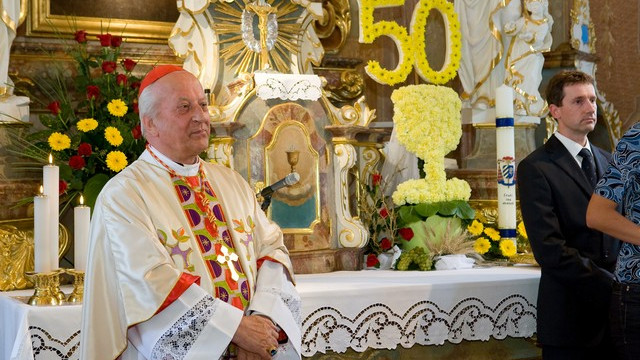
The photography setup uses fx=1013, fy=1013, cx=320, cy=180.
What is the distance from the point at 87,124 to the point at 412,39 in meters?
2.22

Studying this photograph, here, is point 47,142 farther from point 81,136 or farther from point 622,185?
point 622,185

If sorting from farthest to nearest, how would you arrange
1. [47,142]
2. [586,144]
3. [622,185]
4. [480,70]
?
[480,70]
[47,142]
[586,144]
[622,185]

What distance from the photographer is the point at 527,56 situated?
6.45 m

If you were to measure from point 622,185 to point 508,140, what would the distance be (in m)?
1.70

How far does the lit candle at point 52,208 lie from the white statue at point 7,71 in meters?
0.86

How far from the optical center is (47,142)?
498 centimetres

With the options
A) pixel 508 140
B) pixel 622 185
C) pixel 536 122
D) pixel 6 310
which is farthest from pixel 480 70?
pixel 6 310

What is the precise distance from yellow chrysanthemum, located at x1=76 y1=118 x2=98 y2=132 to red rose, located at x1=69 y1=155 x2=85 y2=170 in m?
0.14

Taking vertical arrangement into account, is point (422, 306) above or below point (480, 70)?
below

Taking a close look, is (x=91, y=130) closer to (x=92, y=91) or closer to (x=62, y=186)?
(x=92, y=91)

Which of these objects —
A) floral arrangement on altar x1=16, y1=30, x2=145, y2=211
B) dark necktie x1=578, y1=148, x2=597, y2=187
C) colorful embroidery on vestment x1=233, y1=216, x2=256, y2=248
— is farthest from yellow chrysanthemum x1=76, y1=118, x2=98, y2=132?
dark necktie x1=578, y1=148, x2=597, y2=187

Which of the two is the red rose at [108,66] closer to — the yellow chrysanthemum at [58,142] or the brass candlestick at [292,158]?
the yellow chrysanthemum at [58,142]

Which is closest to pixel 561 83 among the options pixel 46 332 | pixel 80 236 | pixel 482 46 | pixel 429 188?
pixel 429 188

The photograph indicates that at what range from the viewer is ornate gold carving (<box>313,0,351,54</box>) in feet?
21.0
